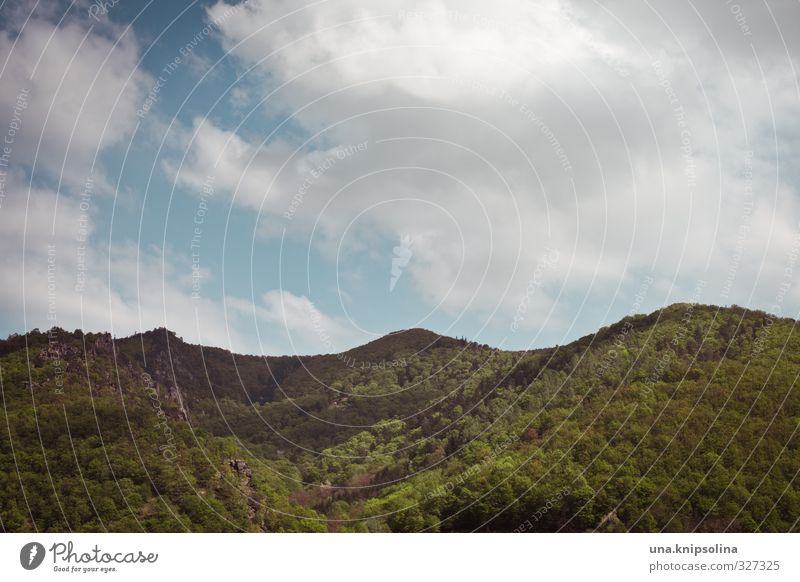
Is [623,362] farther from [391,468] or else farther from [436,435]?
[391,468]

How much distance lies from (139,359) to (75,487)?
162 ft

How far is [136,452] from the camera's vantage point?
72812mm

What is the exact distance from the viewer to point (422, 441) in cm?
10075

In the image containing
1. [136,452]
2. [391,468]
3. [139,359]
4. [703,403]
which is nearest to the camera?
[136,452]
